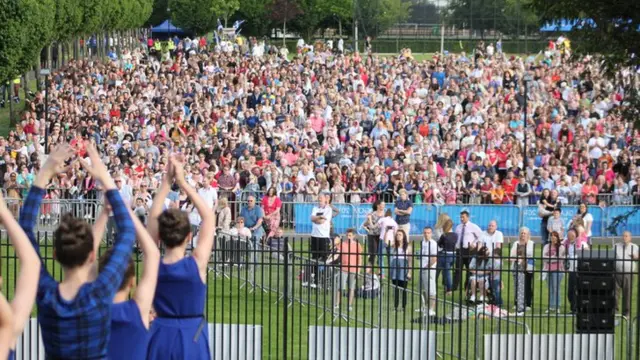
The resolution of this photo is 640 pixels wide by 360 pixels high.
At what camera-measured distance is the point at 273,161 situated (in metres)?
32.3

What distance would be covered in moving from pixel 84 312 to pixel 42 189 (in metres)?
0.74

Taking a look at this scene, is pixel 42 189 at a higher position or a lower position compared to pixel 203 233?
higher

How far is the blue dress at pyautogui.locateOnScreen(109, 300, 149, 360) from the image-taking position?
706 cm

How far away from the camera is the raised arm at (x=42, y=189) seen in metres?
6.46

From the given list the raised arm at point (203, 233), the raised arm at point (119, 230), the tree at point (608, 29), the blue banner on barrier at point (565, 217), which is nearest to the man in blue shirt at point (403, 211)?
the blue banner on barrier at point (565, 217)

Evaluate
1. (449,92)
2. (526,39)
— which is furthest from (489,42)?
(449,92)

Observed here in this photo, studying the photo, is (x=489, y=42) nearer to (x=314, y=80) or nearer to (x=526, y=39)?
(x=526, y=39)

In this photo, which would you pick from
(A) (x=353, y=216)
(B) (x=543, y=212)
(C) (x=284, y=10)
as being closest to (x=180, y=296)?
(B) (x=543, y=212)

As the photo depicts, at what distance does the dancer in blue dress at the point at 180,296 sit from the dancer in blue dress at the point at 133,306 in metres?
0.62

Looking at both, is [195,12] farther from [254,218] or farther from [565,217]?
[254,218]

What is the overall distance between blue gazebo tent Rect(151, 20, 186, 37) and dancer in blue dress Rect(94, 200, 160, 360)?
89.2 meters

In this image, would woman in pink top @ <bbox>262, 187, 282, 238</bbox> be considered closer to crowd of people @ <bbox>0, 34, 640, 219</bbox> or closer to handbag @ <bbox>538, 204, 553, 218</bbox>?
crowd of people @ <bbox>0, 34, 640, 219</bbox>

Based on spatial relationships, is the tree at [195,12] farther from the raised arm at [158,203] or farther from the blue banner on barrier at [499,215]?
the raised arm at [158,203]

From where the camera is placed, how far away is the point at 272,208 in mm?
25750
